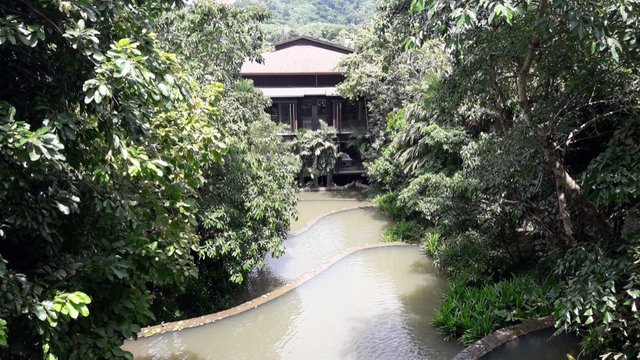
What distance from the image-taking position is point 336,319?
26.5 feet

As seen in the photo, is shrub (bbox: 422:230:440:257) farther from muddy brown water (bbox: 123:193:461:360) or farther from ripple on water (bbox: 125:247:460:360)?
ripple on water (bbox: 125:247:460:360)

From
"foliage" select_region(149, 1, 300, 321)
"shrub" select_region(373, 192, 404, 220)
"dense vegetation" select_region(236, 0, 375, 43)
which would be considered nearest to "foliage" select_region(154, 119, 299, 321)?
"foliage" select_region(149, 1, 300, 321)

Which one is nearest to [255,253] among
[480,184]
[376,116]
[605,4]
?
[480,184]

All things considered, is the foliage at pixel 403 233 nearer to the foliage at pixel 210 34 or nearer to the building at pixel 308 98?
Answer: the foliage at pixel 210 34

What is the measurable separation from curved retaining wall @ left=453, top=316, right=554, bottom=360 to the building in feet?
51.2

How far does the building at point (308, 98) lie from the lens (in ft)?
72.0

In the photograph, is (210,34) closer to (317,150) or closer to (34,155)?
(34,155)

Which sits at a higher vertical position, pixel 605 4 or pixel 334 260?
pixel 605 4

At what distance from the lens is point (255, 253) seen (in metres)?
8.70

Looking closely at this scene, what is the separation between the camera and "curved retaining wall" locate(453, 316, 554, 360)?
6.26 metres

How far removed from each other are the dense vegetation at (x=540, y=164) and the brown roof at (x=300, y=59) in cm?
1158

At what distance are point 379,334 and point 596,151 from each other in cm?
419

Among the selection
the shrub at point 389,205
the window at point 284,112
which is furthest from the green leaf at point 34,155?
A: the window at point 284,112

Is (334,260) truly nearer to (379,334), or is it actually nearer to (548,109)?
(379,334)
